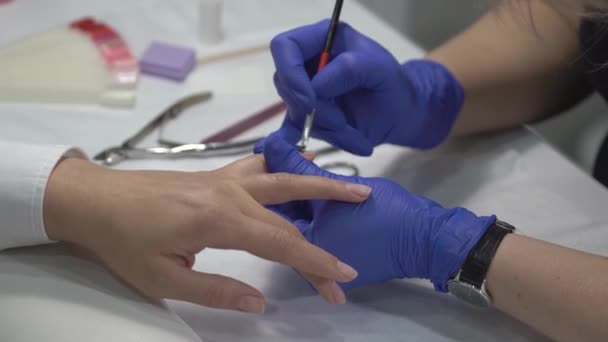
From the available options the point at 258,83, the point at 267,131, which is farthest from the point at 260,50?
the point at 267,131

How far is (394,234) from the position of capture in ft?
2.11

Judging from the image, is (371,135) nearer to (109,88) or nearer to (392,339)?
(392,339)

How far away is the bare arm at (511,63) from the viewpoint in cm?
92

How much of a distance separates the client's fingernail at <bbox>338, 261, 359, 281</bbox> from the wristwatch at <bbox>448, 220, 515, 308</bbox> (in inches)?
3.9

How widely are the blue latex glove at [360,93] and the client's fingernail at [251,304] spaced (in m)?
0.21

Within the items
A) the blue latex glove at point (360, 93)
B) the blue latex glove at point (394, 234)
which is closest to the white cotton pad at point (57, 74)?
the blue latex glove at point (360, 93)

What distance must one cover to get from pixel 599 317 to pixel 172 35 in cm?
79

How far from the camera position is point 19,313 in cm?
56

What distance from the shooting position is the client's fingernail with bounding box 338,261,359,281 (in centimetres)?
61

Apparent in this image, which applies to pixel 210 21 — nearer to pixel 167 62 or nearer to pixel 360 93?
pixel 167 62

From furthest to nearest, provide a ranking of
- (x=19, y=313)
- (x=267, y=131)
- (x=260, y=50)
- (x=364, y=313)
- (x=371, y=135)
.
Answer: (x=260, y=50), (x=267, y=131), (x=371, y=135), (x=364, y=313), (x=19, y=313)

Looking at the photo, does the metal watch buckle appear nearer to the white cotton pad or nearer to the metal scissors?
the metal scissors

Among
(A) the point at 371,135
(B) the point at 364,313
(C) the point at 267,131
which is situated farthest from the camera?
(C) the point at 267,131

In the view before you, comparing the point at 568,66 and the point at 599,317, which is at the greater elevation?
the point at 568,66
